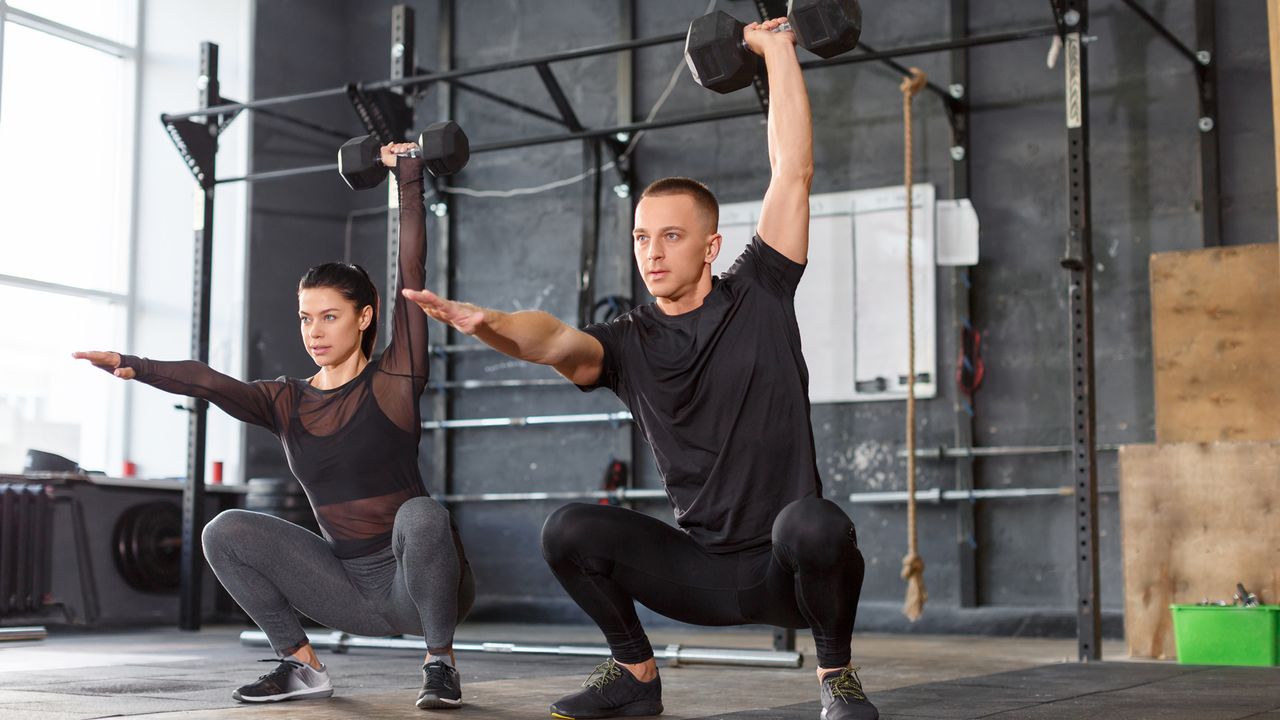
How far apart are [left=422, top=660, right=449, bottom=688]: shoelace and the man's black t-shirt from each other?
25.2 inches

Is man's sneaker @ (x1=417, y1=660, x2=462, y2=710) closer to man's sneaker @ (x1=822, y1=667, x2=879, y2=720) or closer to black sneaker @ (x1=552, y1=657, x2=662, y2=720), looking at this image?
black sneaker @ (x1=552, y1=657, x2=662, y2=720)

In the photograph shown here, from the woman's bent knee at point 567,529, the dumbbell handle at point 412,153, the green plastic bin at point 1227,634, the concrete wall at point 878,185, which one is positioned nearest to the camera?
the woman's bent knee at point 567,529

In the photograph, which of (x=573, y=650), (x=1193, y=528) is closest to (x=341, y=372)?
(x=573, y=650)

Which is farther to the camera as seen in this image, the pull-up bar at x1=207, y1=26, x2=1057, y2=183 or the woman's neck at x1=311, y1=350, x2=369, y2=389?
the pull-up bar at x1=207, y1=26, x2=1057, y2=183

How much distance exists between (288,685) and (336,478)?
1.50ft

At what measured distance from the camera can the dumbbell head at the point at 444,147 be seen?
2873mm

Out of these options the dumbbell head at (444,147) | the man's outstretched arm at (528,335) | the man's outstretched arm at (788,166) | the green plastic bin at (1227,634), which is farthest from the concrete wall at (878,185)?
the man's outstretched arm at (528,335)

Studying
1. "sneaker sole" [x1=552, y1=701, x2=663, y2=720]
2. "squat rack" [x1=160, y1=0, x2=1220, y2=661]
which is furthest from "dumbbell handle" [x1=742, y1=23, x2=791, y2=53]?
"squat rack" [x1=160, y1=0, x2=1220, y2=661]

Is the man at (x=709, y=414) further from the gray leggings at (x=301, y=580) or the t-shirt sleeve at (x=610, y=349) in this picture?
the gray leggings at (x=301, y=580)

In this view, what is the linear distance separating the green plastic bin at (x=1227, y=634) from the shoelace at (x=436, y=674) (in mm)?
2497

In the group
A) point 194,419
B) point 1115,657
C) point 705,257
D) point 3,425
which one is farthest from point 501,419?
point 705,257

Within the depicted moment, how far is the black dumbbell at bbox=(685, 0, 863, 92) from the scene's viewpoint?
2.56 m

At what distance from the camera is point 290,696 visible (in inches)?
113

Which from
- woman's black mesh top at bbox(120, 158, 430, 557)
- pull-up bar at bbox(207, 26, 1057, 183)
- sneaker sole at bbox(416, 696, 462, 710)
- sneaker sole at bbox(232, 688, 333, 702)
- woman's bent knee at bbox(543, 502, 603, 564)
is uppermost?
pull-up bar at bbox(207, 26, 1057, 183)
